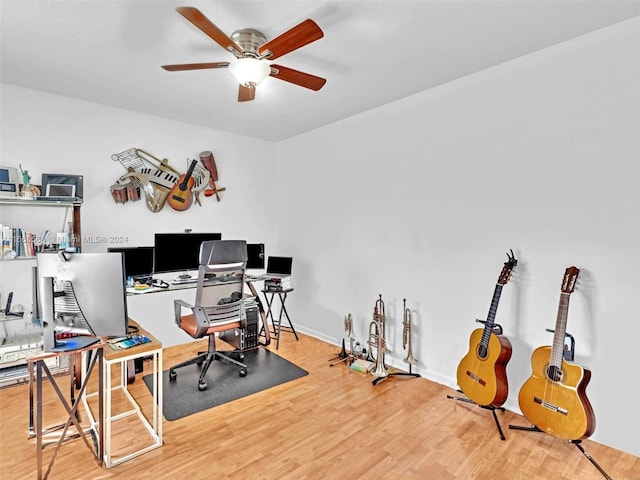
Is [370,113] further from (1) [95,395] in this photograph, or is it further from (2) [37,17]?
(1) [95,395]

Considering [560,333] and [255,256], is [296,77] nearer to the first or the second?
[560,333]

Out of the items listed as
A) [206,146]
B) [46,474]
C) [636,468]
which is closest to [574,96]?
[636,468]

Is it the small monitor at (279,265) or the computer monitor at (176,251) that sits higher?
the computer monitor at (176,251)

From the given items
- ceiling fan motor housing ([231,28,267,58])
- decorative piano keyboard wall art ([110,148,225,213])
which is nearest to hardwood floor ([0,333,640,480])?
decorative piano keyboard wall art ([110,148,225,213])

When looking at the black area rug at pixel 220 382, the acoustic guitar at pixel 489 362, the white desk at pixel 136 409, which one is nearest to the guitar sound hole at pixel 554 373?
the acoustic guitar at pixel 489 362

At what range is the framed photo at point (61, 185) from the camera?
9.75ft

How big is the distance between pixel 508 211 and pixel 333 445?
2085mm

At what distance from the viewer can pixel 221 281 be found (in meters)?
2.91

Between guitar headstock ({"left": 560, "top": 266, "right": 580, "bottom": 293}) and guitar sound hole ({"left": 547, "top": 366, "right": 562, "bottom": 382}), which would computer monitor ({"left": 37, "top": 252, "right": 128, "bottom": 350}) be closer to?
guitar sound hole ({"left": 547, "top": 366, "right": 562, "bottom": 382})

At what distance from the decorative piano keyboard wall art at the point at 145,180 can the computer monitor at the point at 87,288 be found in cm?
187

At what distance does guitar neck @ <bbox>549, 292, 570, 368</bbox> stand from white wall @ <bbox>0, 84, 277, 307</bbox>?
3.44 m

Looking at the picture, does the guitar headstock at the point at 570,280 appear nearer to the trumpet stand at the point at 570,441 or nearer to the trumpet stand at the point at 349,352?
the trumpet stand at the point at 570,441

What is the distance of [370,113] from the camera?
11.5 feet

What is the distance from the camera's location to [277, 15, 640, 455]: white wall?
210 centimetres
